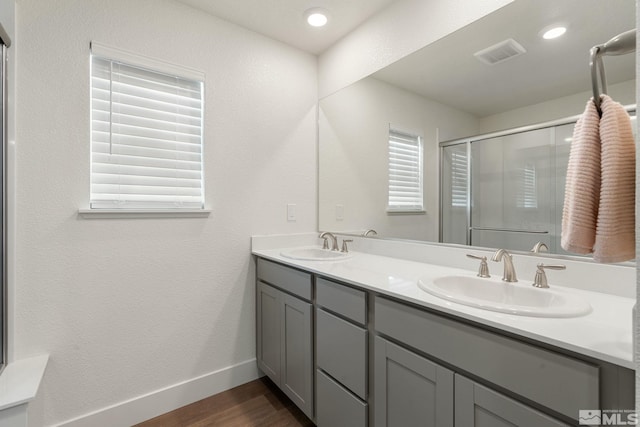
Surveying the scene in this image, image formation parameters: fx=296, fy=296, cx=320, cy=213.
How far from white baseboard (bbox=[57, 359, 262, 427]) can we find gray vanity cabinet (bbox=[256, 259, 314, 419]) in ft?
0.54

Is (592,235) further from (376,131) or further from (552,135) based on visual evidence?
(376,131)

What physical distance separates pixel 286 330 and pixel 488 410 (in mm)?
1115

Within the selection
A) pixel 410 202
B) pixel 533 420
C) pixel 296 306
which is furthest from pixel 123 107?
pixel 533 420

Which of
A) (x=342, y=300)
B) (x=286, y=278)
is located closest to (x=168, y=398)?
(x=286, y=278)

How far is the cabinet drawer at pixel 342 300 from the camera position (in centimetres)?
124

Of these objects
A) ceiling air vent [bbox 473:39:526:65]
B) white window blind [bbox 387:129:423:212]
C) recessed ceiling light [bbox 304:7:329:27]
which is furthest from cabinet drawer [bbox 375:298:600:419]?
recessed ceiling light [bbox 304:7:329:27]

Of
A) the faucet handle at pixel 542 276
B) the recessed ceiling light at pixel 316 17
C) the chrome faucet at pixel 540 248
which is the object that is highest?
the recessed ceiling light at pixel 316 17

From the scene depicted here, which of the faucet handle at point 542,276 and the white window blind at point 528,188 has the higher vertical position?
the white window blind at point 528,188

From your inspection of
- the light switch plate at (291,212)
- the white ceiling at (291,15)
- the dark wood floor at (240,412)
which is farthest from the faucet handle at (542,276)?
Answer: the white ceiling at (291,15)

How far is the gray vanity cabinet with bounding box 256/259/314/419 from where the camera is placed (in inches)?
60.7

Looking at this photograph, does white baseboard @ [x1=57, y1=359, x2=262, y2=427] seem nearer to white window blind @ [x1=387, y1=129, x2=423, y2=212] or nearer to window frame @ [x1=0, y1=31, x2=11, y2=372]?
window frame @ [x1=0, y1=31, x2=11, y2=372]

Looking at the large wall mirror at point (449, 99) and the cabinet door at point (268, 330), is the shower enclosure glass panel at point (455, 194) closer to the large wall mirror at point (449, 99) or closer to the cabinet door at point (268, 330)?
the large wall mirror at point (449, 99)

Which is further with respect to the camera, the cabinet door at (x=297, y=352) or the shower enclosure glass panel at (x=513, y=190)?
the cabinet door at (x=297, y=352)

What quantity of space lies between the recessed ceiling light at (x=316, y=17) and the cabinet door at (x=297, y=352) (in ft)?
5.67
